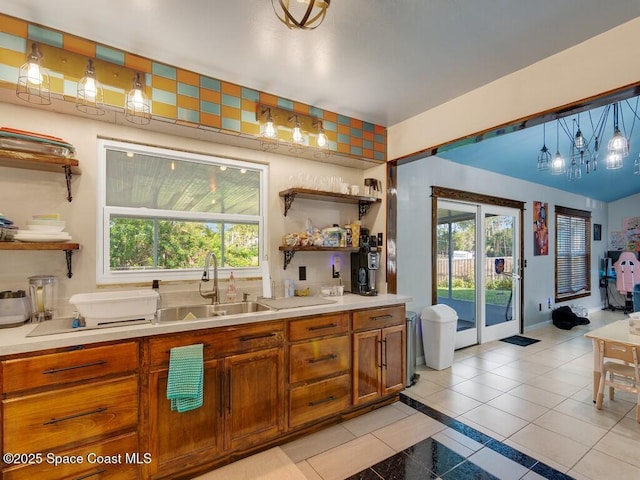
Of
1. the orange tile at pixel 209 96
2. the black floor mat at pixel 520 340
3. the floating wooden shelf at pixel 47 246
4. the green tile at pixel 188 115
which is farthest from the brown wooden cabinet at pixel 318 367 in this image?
the black floor mat at pixel 520 340

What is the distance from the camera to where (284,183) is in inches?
118

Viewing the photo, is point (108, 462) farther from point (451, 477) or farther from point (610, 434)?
point (610, 434)

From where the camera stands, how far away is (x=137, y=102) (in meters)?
1.98

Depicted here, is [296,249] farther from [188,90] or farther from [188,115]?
[188,90]

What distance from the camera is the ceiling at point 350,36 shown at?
165cm

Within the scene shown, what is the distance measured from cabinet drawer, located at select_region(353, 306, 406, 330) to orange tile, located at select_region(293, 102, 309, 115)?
1.76 m

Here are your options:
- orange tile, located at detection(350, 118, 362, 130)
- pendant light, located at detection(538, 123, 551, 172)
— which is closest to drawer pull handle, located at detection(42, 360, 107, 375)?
orange tile, located at detection(350, 118, 362, 130)

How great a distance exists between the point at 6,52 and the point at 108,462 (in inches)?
89.4

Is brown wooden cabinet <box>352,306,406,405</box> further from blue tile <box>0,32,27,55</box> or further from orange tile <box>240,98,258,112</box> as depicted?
blue tile <box>0,32,27,55</box>

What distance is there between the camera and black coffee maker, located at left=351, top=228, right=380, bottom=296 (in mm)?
3095

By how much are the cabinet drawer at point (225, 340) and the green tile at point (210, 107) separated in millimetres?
1530

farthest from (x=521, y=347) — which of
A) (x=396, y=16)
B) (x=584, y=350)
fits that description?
(x=396, y=16)

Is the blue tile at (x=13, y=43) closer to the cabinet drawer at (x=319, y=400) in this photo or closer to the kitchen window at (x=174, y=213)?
the kitchen window at (x=174, y=213)

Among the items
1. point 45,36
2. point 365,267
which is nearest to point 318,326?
point 365,267
